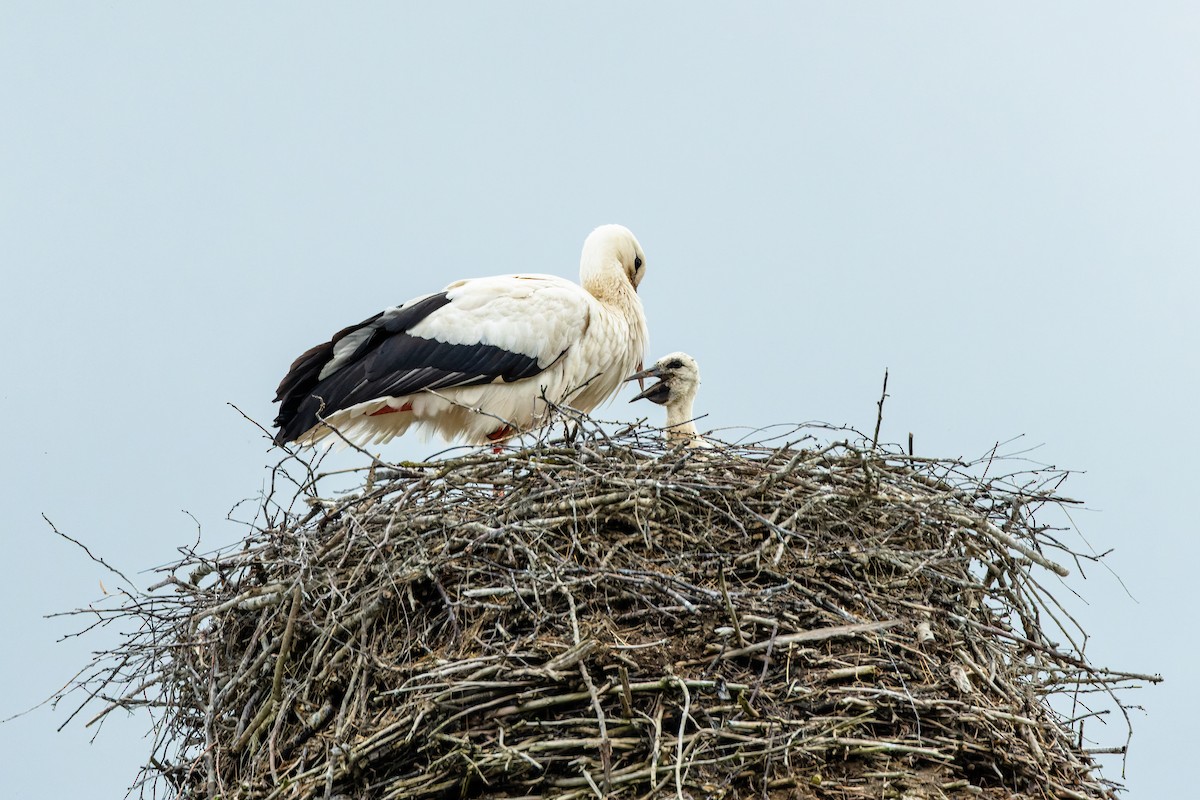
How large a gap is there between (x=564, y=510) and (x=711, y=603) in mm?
613

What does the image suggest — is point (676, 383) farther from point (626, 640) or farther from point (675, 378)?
point (626, 640)

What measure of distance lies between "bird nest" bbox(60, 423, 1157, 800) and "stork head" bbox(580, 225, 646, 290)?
2.25 metres

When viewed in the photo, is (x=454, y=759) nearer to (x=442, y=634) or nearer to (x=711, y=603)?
Result: (x=442, y=634)

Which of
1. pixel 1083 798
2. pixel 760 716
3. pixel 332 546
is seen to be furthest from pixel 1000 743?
pixel 332 546

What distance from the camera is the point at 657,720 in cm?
380

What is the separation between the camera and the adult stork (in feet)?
20.3

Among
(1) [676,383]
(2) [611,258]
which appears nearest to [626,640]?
(1) [676,383]

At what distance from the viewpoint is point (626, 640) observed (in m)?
4.04

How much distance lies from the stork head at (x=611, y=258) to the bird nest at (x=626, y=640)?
7.39 feet

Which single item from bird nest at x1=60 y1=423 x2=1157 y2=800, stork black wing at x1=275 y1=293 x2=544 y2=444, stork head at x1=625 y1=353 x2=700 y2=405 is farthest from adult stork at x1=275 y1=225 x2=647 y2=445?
bird nest at x1=60 y1=423 x2=1157 y2=800

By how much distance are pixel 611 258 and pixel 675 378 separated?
1271 millimetres

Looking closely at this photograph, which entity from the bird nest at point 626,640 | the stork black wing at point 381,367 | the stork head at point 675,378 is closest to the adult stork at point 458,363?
the stork black wing at point 381,367

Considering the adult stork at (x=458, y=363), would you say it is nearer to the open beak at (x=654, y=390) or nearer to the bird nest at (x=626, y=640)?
the open beak at (x=654, y=390)

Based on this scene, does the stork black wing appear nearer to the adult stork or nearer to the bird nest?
the adult stork
